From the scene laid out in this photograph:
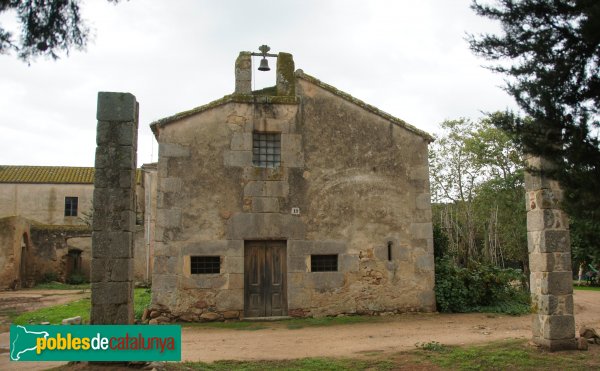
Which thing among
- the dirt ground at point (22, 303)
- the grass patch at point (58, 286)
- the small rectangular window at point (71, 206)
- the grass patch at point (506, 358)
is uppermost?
the small rectangular window at point (71, 206)

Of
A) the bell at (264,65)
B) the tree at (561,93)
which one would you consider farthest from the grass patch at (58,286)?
the tree at (561,93)

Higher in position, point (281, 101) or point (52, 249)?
point (281, 101)

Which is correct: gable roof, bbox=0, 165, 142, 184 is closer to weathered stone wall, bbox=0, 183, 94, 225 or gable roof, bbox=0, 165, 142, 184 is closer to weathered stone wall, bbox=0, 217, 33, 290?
weathered stone wall, bbox=0, 183, 94, 225

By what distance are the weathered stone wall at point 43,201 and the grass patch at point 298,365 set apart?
2843cm

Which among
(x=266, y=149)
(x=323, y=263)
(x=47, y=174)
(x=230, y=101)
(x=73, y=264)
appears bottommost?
(x=73, y=264)

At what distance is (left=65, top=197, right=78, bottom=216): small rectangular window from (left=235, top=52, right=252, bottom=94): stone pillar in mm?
24675

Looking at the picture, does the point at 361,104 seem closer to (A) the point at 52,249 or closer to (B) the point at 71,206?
(A) the point at 52,249

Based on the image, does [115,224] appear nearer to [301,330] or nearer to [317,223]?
[301,330]

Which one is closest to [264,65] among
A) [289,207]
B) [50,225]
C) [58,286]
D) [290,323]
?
[289,207]

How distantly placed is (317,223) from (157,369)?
272 inches

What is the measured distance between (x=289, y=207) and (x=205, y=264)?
2561 millimetres

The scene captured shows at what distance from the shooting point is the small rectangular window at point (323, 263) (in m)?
13.0

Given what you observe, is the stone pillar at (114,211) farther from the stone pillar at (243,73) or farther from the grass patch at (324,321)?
the stone pillar at (243,73)

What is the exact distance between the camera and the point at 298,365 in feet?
25.4
